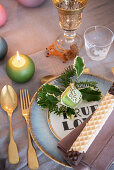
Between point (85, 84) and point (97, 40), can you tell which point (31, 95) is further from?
point (97, 40)

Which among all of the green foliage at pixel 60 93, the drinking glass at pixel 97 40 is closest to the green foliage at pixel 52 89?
the green foliage at pixel 60 93

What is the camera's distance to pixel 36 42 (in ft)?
2.36

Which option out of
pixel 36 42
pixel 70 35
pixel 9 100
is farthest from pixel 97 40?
pixel 9 100

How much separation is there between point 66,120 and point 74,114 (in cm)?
2

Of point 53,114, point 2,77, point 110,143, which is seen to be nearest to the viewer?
point 110,143

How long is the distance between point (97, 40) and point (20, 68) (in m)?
0.26

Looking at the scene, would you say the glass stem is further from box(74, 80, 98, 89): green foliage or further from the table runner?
box(74, 80, 98, 89): green foliage

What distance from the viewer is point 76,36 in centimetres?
73

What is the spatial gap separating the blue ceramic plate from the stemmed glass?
0.57ft

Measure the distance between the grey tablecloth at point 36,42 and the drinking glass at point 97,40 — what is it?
0.07 feet

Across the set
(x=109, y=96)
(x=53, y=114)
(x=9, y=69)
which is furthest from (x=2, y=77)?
(x=109, y=96)

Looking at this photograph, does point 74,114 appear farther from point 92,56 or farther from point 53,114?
point 92,56

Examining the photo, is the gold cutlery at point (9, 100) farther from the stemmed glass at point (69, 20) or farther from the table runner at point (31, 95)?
the stemmed glass at point (69, 20)

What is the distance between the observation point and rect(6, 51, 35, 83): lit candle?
0.57 metres
